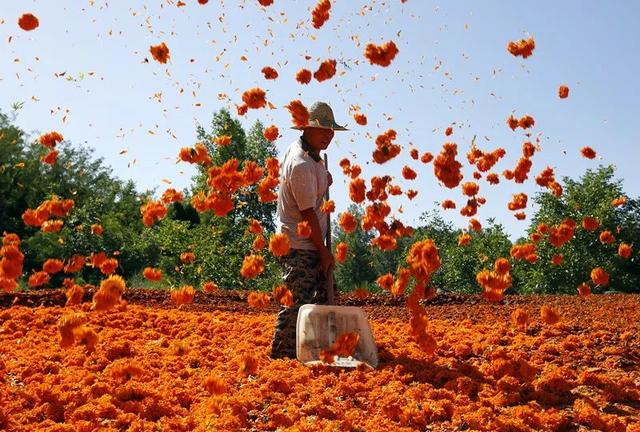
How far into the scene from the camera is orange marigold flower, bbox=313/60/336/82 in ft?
25.4

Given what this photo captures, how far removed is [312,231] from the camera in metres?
5.63

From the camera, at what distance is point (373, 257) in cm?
6197

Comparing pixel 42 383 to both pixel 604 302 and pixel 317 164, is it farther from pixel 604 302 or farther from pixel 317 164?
pixel 604 302

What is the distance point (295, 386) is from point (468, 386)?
4.31ft

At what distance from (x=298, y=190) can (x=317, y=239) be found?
0.46m

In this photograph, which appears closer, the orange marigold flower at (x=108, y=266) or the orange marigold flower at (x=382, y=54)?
the orange marigold flower at (x=382, y=54)

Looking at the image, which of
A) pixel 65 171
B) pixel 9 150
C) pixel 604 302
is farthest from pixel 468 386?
pixel 65 171

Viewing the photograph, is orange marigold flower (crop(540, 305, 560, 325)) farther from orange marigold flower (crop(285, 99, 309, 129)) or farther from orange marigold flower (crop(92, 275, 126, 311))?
orange marigold flower (crop(92, 275, 126, 311))

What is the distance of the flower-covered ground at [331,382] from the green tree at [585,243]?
16.3 m

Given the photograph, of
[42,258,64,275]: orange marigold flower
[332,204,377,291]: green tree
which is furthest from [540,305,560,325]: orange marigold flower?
[332,204,377,291]: green tree

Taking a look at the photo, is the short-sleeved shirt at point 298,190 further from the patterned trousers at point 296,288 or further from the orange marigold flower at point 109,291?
the orange marigold flower at point 109,291

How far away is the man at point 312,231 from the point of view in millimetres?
5676

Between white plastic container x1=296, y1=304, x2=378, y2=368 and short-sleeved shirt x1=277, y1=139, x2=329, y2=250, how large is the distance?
0.63m

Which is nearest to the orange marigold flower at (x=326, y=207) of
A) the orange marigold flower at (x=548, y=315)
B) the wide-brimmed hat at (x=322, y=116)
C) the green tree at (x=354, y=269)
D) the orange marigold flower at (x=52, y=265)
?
the wide-brimmed hat at (x=322, y=116)
